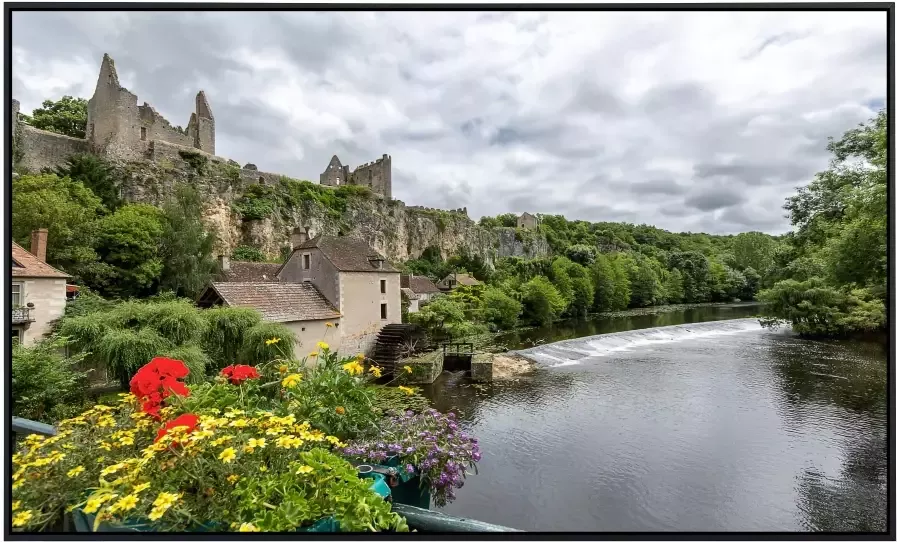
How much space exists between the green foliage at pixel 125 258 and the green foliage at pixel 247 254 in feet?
38.4

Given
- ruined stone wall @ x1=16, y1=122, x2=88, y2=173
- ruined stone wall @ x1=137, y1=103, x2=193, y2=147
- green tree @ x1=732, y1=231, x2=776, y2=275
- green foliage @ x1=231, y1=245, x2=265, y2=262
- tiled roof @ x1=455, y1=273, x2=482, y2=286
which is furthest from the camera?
green tree @ x1=732, y1=231, x2=776, y2=275

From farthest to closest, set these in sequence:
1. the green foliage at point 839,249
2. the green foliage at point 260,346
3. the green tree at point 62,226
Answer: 1. the green foliage at point 260,346
2. the green tree at point 62,226
3. the green foliage at point 839,249

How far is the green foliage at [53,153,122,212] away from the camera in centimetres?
1350

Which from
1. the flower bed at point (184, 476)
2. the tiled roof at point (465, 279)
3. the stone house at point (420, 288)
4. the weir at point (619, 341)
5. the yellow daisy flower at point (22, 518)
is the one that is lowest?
the weir at point (619, 341)

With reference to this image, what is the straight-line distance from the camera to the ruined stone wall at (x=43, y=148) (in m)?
14.7

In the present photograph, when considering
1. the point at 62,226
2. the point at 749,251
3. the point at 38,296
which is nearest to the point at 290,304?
the point at 62,226

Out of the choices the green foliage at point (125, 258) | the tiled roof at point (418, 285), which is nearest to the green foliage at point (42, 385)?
the green foliage at point (125, 258)

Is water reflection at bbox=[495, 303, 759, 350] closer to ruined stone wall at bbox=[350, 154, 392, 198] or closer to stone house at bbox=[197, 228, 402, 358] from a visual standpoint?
stone house at bbox=[197, 228, 402, 358]

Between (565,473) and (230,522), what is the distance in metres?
6.29

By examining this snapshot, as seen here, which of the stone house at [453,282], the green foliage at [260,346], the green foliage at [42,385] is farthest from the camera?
the stone house at [453,282]

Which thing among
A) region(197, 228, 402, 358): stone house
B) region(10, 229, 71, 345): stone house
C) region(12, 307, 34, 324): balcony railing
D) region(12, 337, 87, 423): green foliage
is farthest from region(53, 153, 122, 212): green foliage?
region(12, 337, 87, 423): green foliage

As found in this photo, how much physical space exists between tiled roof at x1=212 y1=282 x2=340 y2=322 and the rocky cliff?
1112 centimetres

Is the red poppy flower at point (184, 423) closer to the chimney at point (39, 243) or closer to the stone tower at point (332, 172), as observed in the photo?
the chimney at point (39, 243)

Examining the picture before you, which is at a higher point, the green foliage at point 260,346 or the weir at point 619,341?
the green foliage at point 260,346
